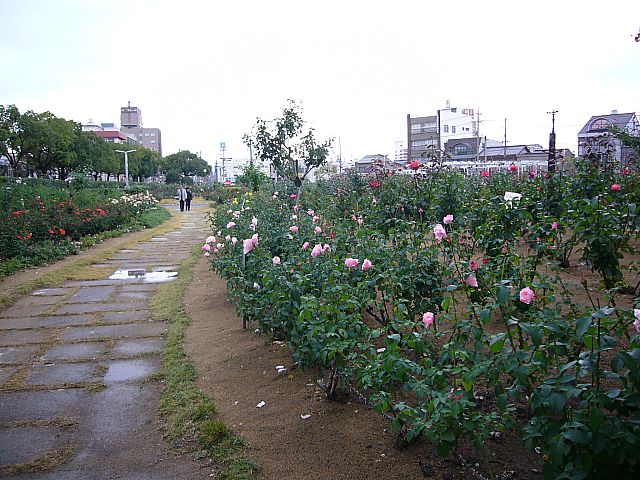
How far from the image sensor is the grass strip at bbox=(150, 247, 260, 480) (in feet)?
9.07

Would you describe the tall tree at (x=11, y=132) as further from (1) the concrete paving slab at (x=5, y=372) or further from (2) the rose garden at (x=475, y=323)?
(1) the concrete paving slab at (x=5, y=372)

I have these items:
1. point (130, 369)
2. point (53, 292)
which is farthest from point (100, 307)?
point (130, 369)

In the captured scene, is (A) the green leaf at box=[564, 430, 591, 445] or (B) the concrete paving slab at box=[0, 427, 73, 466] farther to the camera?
(B) the concrete paving slab at box=[0, 427, 73, 466]

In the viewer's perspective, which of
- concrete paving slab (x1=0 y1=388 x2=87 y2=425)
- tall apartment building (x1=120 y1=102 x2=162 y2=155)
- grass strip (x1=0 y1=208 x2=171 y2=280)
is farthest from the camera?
tall apartment building (x1=120 y1=102 x2=162 y2=155)

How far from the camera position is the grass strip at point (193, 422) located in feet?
9.07

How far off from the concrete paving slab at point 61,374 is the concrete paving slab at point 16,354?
29 centimetres

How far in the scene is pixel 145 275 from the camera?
8852 millimetres

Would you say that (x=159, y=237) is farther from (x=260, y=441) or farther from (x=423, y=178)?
(x=260, y=441)

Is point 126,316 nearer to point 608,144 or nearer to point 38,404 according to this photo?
point 38,404

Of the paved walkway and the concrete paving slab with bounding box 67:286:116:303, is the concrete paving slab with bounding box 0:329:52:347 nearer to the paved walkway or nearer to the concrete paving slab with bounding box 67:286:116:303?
the paved walkway

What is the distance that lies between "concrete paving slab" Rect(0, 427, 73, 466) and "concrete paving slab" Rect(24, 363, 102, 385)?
0.82 m

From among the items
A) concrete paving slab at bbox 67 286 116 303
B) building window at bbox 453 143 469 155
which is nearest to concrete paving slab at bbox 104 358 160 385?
concrete paving slab at bbox 67 286 116 303

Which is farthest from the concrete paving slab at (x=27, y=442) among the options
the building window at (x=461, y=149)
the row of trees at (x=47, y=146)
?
the building window at (x=461, y=149)

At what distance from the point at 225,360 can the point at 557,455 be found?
309cm
